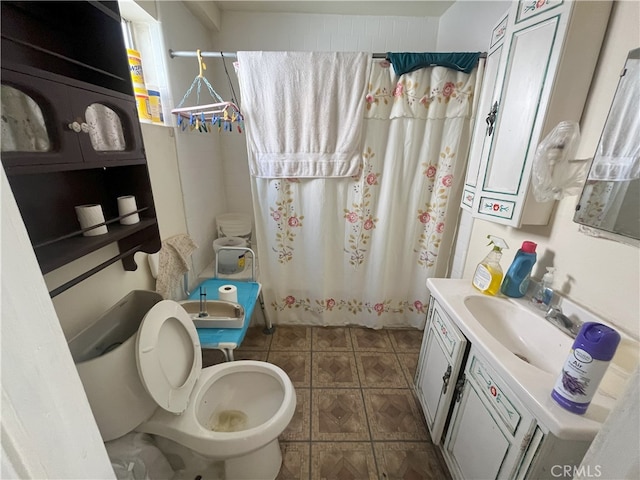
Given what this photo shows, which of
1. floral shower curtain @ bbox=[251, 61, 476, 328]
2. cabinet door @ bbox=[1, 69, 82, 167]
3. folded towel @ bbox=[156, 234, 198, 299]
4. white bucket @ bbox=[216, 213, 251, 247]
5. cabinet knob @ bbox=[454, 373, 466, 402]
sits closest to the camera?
cabinet door @ bbox=[1, 69, 82, 167]

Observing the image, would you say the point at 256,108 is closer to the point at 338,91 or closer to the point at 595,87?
the point at 338,91

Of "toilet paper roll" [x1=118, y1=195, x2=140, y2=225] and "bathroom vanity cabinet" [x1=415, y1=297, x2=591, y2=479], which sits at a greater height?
"toilet paper roll" [x1=118, y1=195, x2=140, y2=225]

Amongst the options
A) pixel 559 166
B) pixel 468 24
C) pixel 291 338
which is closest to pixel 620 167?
pixel 559 166

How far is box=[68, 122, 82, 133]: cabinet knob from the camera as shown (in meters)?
0.66

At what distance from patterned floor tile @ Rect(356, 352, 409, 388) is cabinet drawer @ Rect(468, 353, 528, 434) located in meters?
0.77

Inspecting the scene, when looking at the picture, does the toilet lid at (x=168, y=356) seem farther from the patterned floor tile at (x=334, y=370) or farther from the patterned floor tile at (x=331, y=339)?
the patterned floor tile at (x=331, y=339)

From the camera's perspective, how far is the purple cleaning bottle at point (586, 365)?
1.93ft

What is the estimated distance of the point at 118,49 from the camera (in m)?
0.83

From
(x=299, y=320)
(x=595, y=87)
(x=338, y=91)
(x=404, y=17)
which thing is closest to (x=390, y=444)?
(x=299, y=320)

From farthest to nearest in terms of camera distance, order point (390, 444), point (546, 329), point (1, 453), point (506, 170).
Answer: point (390, 444) → point (506, 170) → point (546, 329) → point (1, 453)

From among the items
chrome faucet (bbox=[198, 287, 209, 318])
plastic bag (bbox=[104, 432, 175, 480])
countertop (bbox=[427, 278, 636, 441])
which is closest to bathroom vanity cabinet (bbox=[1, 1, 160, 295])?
chrome faucet (bbox=[198, 287, 209, 318])

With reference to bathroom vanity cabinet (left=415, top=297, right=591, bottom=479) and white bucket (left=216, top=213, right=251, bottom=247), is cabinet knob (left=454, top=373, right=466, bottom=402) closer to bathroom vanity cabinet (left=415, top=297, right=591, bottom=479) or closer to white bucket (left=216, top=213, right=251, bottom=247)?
bathroom vanity cabinet (left=415, top=297, right=591, bottom=479)

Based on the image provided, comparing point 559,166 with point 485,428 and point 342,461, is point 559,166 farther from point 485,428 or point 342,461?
point 342,461

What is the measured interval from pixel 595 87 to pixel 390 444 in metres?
1.71
